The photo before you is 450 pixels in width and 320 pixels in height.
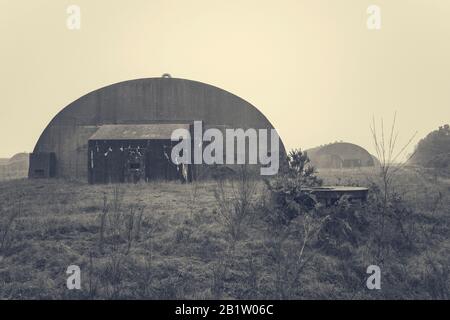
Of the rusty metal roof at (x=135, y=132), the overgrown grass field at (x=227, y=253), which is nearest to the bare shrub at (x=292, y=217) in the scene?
the overgrown grass field at (x=227, y=253)

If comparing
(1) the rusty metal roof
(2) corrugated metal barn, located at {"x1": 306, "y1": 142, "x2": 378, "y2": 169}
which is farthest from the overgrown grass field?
(2) corrugated metal barn, located at {"x1": 306, "y1": 142, "x2": 378, "y2": 169}

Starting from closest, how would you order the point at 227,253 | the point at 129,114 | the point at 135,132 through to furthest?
the point at 227,253 → the point at 135,132 → the point at 129,114

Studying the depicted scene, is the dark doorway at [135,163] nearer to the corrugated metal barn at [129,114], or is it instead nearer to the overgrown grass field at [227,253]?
the corrugated metal barn at [129,114]

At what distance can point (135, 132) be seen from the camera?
20.8 m

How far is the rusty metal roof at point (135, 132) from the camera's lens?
2011 cm

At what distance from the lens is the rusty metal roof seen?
20.1 metres

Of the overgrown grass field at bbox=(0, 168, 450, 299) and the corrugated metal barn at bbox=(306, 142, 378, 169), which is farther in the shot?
the corrugated metal barn at bbox=(306, 142, 378, 169)

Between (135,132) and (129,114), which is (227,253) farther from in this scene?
(129,114)

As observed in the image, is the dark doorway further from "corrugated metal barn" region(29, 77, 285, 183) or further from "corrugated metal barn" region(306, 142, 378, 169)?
"corrugated metal barn" region(306, 142, 378, 169)

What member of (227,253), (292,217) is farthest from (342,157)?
(227,253)

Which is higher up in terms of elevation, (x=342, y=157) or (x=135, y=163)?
(x=342, y=157)

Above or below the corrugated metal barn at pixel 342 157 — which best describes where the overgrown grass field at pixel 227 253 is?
below
